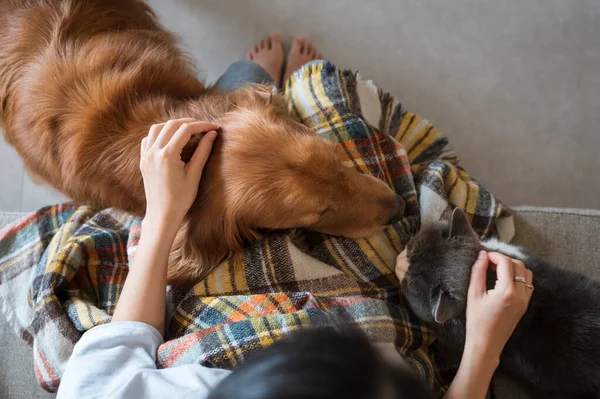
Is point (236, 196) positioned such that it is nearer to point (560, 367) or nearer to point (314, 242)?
point (314, 242)

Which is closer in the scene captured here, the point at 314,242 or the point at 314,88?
the point at 314,242

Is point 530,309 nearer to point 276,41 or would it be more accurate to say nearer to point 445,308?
point 445,308

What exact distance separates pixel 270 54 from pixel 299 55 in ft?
0.48

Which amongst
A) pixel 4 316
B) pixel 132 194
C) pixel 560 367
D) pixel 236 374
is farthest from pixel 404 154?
pixel 4 316

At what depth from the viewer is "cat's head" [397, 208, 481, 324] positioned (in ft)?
4.56

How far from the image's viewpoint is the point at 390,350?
4.38ft

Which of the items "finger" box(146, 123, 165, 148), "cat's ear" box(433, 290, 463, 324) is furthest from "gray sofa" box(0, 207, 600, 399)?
"finger" box(146, 123, 165, 148)

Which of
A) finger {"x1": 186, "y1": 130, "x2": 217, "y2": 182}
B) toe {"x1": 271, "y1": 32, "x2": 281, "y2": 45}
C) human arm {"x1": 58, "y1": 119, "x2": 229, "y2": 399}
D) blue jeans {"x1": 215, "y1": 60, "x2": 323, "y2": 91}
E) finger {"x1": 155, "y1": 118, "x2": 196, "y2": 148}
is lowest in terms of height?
human arm {"x1": 58, "y1": 119, "x2": 229, "y2": 399}

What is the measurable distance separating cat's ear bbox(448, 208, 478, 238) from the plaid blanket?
0.63 ft

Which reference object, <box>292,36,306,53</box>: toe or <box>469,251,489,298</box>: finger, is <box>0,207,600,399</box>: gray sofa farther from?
<box>292,36,306,53</box>: toe

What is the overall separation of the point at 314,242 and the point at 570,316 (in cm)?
81

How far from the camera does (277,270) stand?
151 cm

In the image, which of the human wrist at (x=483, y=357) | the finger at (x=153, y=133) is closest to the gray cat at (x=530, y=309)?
the human wrist at (x=483, y=357)

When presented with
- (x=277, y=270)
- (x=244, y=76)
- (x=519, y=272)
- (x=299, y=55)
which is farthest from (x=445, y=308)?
(x=299, y=55)
